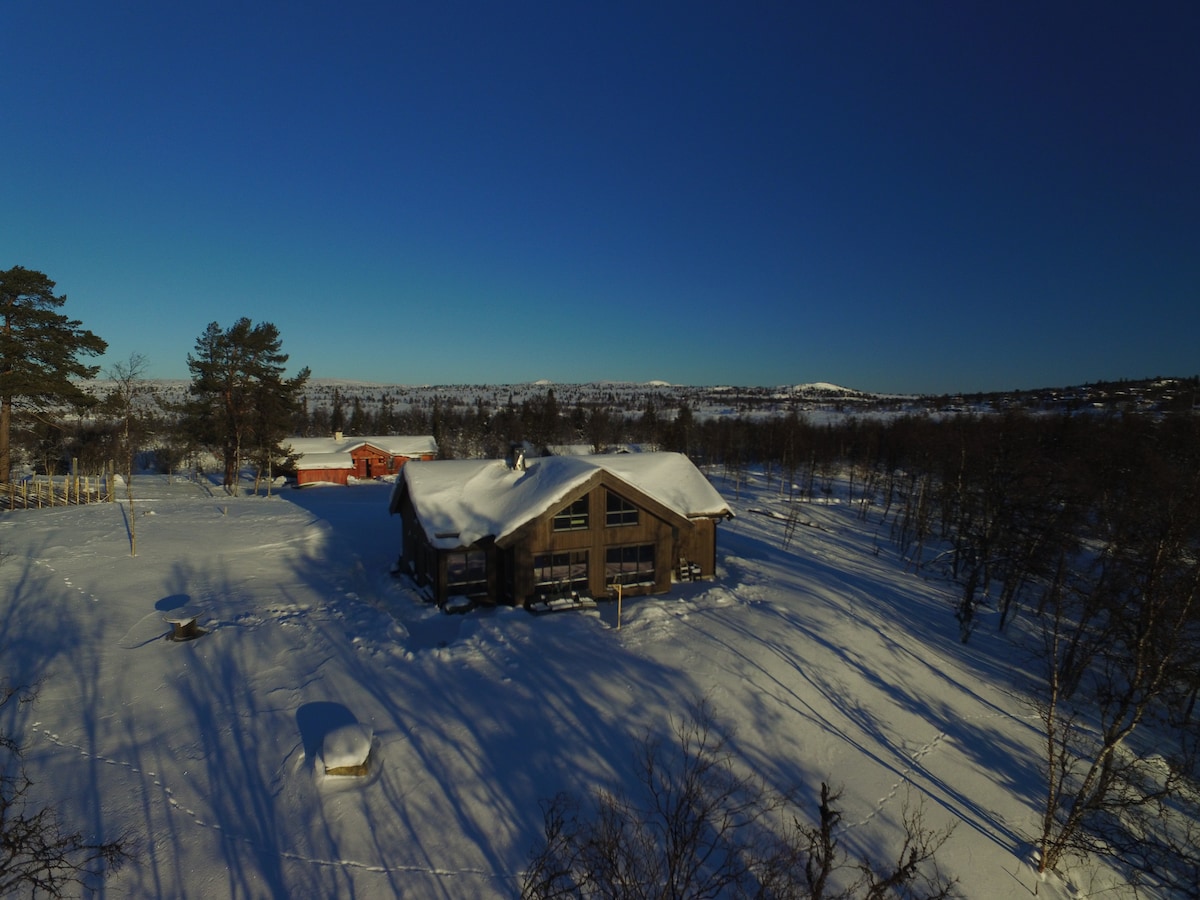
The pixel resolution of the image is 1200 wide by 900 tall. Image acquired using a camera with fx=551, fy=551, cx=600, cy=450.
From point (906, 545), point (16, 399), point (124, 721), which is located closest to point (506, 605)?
point (124, 721)

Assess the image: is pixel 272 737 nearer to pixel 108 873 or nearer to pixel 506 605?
pixel 108 873

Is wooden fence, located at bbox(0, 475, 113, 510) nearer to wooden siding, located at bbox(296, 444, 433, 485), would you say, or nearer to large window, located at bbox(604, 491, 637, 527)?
wooden siding, located at bbox(296, 444, 433, 485)

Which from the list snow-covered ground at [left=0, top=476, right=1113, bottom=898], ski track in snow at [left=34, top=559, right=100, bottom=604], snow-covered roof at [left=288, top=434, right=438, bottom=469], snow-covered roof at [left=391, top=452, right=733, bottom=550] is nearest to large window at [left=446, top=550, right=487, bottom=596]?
snow-covered roof at [left=391, top=452, right=733, bottom=550]

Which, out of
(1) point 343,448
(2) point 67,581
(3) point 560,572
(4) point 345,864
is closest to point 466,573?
(3) point 560,572

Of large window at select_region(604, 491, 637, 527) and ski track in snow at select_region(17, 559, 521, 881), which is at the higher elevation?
large window at select_region(604, 491, 637, 527)

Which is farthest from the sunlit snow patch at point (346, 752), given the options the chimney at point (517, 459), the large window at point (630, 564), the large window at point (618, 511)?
the chimney at point (517, 459)

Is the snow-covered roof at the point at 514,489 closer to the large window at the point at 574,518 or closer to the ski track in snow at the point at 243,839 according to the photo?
the large window at the point at 574,518
